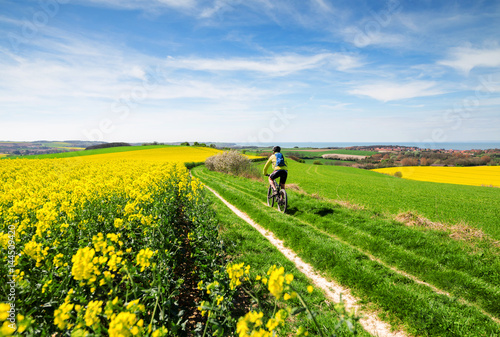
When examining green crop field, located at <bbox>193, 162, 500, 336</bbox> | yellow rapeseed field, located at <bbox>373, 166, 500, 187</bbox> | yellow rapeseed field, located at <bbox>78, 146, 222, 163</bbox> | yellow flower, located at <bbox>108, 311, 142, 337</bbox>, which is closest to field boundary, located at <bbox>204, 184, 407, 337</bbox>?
green crop field, located at <bbox>193, 162, 500, 336</bbox>

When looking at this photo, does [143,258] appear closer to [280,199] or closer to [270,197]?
[280,199]

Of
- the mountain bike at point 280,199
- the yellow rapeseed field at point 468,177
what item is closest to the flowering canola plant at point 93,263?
the mountain bike at point 280,199

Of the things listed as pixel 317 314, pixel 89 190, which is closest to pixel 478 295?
pixel 317 314

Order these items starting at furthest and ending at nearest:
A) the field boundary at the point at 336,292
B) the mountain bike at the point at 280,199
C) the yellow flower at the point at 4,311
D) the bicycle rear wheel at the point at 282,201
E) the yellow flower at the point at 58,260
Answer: the bicycle rear wheel at the point at 282,201, the mountain bike at the point at 280,199, the field boundary at the point at 336,292, the yellow flower at the point at 58,260, the yellow flower at the point at 4,311

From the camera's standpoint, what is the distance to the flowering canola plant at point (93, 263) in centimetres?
207

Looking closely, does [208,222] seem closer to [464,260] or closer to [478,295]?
[478,295]

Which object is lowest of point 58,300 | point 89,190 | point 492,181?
point 492,181

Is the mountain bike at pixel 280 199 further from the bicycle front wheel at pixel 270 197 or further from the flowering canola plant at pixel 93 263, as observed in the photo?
the flowering canola plant at pixel 93 263

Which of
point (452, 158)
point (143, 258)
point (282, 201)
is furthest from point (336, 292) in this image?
point (452, 158)

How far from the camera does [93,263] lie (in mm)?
2650

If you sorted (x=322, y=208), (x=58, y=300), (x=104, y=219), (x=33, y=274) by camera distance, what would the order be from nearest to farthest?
(x=58, y=300)
(x=33, y=274)
(x=104, y=219)
(x=322, y=208)

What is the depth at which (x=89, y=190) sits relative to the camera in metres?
7.25

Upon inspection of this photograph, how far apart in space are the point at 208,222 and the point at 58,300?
10.8ft

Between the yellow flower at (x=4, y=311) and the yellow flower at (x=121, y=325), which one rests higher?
the yellow flower at (x=4, y=311)
